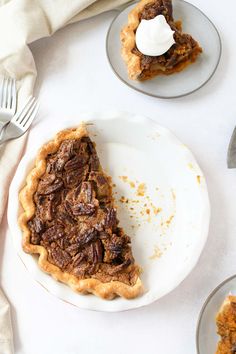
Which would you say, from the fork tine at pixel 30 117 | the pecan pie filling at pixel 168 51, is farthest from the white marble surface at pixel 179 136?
the pecan pie filling at pixel 168 51

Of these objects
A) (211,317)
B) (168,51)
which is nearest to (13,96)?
(168,51)

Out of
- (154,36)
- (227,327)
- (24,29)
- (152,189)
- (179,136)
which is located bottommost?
(227,327)

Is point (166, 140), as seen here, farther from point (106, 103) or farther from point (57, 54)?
point (57, 54)

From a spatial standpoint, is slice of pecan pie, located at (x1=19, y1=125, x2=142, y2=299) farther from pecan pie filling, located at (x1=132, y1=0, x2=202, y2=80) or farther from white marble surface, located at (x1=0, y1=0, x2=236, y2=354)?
pecan pie filling, located at (x1=132, y1=0, x2=202, y2=80)

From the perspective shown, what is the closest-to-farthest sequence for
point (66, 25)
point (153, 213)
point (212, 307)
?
point (212, 307), point (153, 213), point (66, 25)

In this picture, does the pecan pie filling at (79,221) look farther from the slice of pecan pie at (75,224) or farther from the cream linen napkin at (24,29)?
the cream linen napkin at (24,29)

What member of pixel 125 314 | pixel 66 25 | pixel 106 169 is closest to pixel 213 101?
pixel 106 169

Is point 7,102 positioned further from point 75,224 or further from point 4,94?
point 75,224
